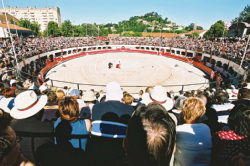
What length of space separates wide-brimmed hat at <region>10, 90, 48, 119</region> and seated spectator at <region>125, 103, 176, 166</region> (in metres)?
2.89

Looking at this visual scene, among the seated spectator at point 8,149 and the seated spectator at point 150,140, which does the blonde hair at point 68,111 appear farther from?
the seated spectator at point 150,140

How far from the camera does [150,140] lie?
53.5 inches

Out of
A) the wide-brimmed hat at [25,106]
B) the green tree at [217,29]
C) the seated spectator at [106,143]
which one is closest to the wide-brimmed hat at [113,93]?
the seated spectator at [106,143]

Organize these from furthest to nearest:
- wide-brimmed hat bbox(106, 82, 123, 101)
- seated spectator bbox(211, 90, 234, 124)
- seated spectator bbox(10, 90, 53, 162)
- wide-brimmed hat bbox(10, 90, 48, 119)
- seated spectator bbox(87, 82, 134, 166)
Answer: seated spectator bbox(211, 90, 234, 124), wide-brimmed hat bbox(106, 82, 123, 101), wide-brimmed hat bbox(10, 90, 48, 119), seated spectator bbox(10, 90, 53, 162), seated spectator bbox(87, 82, 134, 166)

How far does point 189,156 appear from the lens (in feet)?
6.81

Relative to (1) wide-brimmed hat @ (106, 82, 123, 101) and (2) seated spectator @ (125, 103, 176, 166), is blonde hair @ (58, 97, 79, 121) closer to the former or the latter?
(1) wide-brimmed hat @ (106, 82, 123, 101)

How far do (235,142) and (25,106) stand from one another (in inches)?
164

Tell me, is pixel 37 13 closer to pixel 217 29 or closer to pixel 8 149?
pixel 217 29

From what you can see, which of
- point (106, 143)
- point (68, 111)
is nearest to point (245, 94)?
point (106, 143)

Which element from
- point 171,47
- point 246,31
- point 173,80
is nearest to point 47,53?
point 173,80

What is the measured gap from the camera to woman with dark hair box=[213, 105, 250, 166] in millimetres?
1887

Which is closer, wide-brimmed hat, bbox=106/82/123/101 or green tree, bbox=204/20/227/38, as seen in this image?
wide-brimmed hat, bbox=106/82/123/101

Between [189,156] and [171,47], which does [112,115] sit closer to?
[189,156]

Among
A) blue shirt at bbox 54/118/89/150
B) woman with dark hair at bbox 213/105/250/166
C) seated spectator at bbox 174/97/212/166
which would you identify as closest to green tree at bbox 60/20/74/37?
blue shirt at bbox 54/118/89/150
